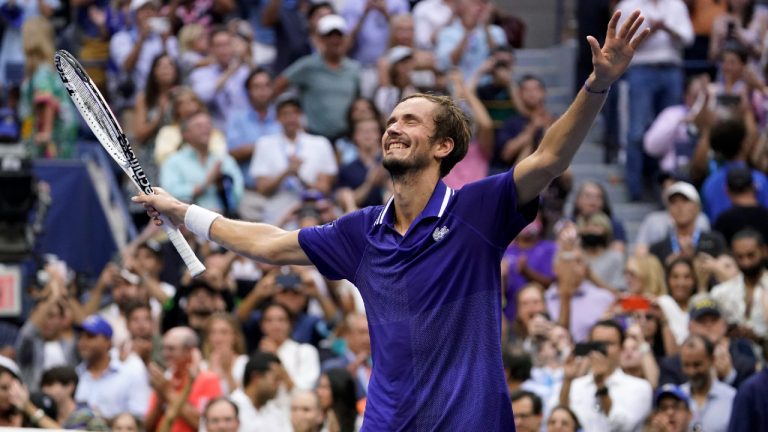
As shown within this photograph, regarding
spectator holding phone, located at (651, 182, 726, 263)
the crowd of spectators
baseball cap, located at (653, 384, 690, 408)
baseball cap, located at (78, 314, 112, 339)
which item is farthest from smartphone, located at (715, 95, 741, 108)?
baseball cap, located at (78, 314, 112, 339)

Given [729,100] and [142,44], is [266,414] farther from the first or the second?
[142,44]

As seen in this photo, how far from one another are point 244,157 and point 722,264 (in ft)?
14.8

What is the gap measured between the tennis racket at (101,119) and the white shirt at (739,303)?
202 inches

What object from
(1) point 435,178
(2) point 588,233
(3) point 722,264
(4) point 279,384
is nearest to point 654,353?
(3) point 722,264

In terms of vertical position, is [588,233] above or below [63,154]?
below

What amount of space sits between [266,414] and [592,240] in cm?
320

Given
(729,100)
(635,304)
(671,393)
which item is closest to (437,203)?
(671,393)

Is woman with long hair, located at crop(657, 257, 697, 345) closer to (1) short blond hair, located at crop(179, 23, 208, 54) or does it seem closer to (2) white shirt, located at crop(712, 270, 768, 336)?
(2) white shirt, located at crop(712, 270, 768, 336)

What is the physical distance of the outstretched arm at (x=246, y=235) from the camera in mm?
6203

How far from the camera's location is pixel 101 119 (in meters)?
6.72

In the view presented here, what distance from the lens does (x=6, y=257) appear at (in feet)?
38.9

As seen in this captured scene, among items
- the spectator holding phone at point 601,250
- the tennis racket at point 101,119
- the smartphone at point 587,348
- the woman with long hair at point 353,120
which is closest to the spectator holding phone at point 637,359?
the smartphone at point 587,348

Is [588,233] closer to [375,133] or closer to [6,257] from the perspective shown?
[375,133]

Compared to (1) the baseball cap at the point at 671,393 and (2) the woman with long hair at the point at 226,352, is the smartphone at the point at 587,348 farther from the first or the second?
(2) the woman with long hair at the point at 226,352
